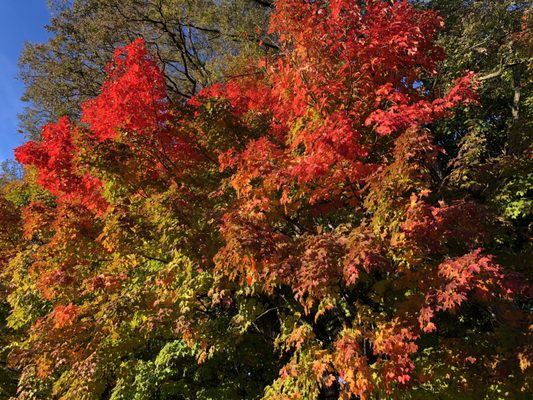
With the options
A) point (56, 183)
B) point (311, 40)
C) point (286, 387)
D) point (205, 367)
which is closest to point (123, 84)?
point (56, 183)

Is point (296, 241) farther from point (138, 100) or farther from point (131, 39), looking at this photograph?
point (131, 39)

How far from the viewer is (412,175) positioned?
5.24 meters

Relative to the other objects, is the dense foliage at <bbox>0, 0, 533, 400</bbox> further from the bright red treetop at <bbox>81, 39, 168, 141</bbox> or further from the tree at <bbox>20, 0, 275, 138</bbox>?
the tree at <bbox>20, 0, 275, 138</bbox>

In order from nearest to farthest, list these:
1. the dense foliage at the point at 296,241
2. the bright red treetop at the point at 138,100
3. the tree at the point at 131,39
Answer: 1. the dense foliage at the point at 296,241
2. the bright red treetop at the point at 138,100
3. the tree at the point at 131,39

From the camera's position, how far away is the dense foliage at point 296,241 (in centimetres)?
532

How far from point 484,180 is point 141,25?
736 inches

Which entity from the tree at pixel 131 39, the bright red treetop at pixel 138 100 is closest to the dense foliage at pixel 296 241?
the bright red treetop at pixel 138 100

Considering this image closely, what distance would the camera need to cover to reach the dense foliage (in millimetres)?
5320

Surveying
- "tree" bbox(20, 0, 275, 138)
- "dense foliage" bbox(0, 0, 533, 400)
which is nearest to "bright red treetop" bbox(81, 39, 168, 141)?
"dense foliage" bbox(0, 0, 533, 400)

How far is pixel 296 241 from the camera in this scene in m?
6.17

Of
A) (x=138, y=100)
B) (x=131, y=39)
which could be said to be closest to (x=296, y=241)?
(x=138, y=100)

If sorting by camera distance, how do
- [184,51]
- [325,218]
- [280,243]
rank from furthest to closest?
[184,51] → [325,218] → [280,243]

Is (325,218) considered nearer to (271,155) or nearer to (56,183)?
(271,155)

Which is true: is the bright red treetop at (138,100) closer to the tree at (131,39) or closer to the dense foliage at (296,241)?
the dense foliage at (296,241)
